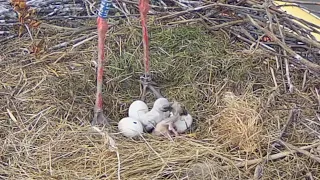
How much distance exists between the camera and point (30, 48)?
2648 mm

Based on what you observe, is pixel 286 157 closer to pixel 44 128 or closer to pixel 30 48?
pixel 44 128

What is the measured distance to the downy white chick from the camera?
7.32ft

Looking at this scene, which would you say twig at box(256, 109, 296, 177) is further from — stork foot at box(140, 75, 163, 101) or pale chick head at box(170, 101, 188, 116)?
stork foot at box(140, 75, 163, 101)

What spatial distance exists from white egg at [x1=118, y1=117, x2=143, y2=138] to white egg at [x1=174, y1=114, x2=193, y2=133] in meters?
0.13

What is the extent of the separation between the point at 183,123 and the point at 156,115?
4.0 inches

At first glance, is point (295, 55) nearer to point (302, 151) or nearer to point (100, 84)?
point (302, 151)

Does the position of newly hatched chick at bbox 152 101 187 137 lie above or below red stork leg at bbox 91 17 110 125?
below

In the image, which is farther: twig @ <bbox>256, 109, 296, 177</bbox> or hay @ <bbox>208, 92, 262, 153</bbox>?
hay @ <bbox>208, 92, 262, 153</bbox>

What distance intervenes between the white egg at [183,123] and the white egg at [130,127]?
0.13 m

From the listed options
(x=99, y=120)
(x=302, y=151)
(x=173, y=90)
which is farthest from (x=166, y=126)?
(x=302, y=151)

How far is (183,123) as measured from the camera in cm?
223

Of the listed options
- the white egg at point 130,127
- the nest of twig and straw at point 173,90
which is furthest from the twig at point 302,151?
the white egg at point 130,127

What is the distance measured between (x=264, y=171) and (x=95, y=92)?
2.54ft

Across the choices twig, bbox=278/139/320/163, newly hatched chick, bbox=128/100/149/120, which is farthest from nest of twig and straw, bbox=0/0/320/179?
newly hatched chick, bbox=128/100/149/120
